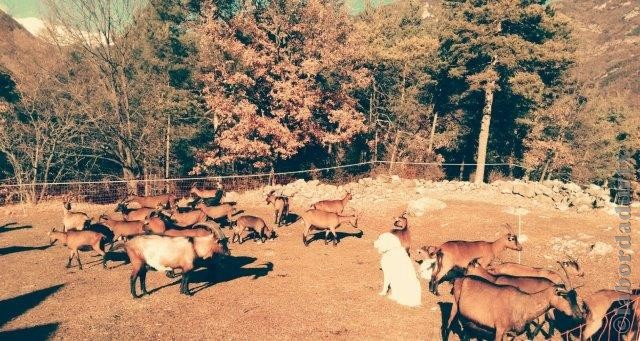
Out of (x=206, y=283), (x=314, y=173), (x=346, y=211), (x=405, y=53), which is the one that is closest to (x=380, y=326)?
(x=206, y=283)

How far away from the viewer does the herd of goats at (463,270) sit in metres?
7.84

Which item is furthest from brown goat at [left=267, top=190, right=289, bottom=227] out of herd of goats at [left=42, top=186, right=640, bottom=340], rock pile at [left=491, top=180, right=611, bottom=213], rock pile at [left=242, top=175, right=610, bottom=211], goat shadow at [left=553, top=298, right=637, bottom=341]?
goat shadow at [left=553, top=298, right=637, bottom=341]

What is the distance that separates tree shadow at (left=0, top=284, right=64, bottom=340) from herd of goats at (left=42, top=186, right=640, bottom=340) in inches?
76.3

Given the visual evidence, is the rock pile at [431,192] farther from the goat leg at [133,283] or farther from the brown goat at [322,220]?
the goat leg at [133,283]

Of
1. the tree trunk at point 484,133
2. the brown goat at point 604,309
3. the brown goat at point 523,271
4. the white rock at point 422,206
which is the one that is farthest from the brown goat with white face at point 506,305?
the tree trunk at point 484,133

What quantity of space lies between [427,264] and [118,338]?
837 centimetres

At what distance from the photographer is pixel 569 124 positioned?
43469mm

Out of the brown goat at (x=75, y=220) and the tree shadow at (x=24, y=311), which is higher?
the brown goat at (x=75, y=220)

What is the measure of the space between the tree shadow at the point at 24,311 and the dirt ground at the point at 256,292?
26mm

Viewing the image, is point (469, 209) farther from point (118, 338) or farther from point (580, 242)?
point (118, 338)

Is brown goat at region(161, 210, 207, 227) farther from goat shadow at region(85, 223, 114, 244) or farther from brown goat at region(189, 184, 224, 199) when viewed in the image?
brown goat at region(189, 184, 224, 199)

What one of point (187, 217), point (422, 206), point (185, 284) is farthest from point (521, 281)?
point (187, 217)

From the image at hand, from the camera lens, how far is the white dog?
1062 cm

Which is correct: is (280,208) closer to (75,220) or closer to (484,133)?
(75,220)
